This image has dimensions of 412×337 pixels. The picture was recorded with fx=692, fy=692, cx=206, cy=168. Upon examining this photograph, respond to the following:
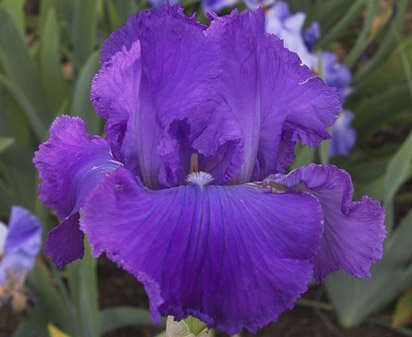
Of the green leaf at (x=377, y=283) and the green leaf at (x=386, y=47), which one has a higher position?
the green leaf at (x=386, y=47)

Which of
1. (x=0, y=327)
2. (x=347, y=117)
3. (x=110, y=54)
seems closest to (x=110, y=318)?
(x=0, y=327)

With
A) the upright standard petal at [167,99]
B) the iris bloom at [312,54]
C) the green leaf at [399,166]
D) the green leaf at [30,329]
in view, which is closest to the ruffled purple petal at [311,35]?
the iris bloom at [312,54]

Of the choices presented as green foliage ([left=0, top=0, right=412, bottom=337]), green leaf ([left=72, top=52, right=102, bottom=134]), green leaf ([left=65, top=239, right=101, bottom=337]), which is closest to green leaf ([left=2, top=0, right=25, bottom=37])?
green foliage ([left=0, top=0, right=412, bottom=337])

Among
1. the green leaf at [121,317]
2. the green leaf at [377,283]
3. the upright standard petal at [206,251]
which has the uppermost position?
the upright standard petal at [206,251]

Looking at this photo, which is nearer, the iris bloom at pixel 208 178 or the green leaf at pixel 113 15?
the iris bloom at pixel 208 178

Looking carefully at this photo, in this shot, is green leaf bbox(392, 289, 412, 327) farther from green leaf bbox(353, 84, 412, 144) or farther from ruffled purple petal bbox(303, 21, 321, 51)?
ruffled purple petal bbox(303, 21, 321, 51)

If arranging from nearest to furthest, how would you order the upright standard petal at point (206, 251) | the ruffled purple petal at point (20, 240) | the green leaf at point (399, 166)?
1. the upright standard petal at point (206, 251)
2. the ruffled purple petal at point (20, 240)
3. the green leaf at point (399, 166)

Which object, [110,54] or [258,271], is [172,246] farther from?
[110,54]

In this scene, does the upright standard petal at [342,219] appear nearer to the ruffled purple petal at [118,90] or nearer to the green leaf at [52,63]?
the ruffled purple petal at [118,90]
